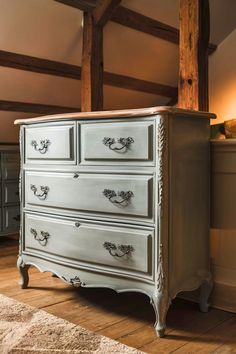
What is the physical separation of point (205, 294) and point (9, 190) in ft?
7.25

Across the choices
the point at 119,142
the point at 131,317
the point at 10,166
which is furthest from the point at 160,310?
the point at 10,166

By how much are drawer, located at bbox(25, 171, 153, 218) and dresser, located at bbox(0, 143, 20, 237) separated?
143 cm

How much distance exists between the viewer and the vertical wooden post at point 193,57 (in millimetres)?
2461

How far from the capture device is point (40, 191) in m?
2.26

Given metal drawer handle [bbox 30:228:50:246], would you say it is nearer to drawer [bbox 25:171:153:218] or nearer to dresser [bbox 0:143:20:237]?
drawer [bbox 25:171:153:218]

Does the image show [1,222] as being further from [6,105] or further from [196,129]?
[196,129]

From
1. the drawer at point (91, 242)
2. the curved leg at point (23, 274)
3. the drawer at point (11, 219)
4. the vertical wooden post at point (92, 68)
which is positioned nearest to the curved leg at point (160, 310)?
the drawer at point (91, 242)

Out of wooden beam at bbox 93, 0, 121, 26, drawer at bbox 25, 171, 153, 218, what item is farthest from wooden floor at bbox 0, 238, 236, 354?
wooden beam at bbox 93, 0, 121, 26

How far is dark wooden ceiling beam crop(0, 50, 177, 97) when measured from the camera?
134 inches

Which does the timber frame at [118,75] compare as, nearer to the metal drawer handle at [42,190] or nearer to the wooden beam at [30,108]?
the wooden beam at [30,108]

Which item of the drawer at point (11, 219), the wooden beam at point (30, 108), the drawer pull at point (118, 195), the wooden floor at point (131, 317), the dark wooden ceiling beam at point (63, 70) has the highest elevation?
the dark wooden ceiling beam at point (63, 70)

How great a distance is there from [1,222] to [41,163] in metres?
1.61

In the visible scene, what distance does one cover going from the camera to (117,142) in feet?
6.19

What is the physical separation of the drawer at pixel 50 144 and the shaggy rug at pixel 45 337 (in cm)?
78
